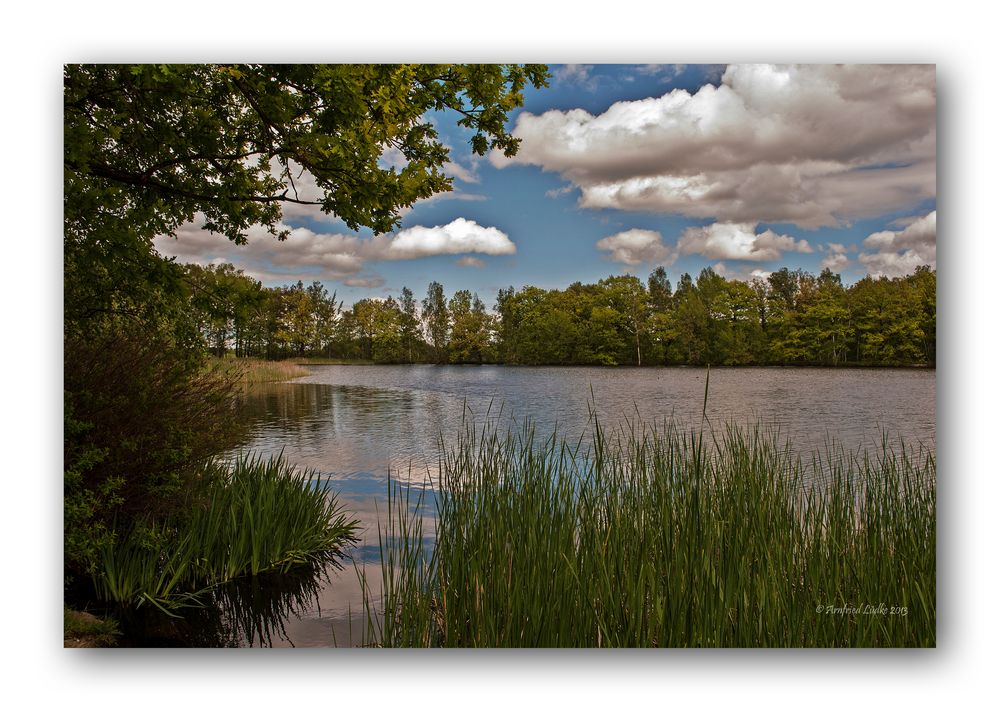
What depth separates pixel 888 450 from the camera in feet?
8.18

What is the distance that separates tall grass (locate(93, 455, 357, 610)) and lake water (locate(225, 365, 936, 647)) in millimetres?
106

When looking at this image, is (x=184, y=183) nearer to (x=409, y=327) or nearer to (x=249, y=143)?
(x=249, y=143)

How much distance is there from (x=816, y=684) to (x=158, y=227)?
10.4 feet

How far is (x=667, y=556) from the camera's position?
213 cm

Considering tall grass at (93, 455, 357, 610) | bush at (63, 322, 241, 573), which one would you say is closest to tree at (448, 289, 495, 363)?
tall grass at (93, 455, 357, 610)

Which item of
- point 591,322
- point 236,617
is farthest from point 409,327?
point 236,617

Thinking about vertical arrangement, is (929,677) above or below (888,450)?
below

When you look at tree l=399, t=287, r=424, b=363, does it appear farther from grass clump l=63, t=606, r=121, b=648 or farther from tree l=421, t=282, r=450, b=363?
grass clump l=63, t=606, r=121, b=648

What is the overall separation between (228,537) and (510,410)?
1367mm

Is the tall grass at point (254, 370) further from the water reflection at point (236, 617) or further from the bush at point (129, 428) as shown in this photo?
the water reflection at point (236, 617)
